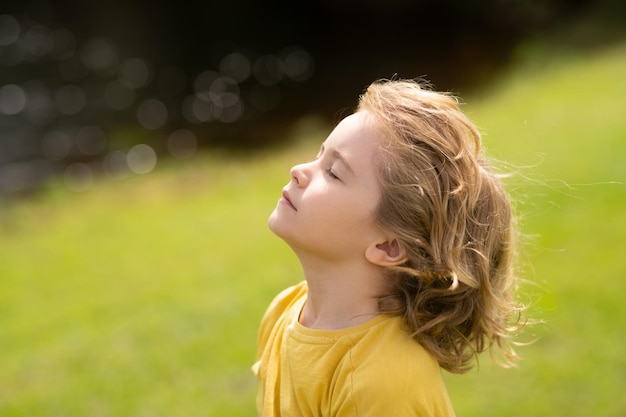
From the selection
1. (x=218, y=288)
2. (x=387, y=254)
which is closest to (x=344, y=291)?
(x=387, y=254)

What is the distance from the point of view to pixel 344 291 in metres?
2.04

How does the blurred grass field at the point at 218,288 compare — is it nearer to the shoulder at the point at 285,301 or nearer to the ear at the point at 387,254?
the ear at the point at 387,254

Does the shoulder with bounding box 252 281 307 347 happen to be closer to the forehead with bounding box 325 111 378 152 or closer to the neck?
the neck

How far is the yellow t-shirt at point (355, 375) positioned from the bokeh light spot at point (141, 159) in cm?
784

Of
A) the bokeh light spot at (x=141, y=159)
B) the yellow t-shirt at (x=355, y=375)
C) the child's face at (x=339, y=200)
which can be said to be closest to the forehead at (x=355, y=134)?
the child's face at (x=339, y=200)

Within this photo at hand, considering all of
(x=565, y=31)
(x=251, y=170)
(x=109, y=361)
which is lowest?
(x=565, y=31)

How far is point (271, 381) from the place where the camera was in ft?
6.89

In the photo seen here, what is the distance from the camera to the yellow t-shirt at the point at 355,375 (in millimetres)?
1825

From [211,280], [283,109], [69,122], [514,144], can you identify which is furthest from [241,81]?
[211,280]

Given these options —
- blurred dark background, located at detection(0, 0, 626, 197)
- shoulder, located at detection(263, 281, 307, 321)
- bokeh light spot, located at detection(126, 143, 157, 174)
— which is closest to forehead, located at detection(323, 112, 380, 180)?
shoulder, located at detection(263, 281, 307, 321)

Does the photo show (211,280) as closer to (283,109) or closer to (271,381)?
(271,381)

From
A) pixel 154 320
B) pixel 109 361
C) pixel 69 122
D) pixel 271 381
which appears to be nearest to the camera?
pixel 271 381

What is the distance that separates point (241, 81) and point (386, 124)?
11849 millimetres

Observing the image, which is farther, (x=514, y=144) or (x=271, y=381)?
(x=514, y=144)
